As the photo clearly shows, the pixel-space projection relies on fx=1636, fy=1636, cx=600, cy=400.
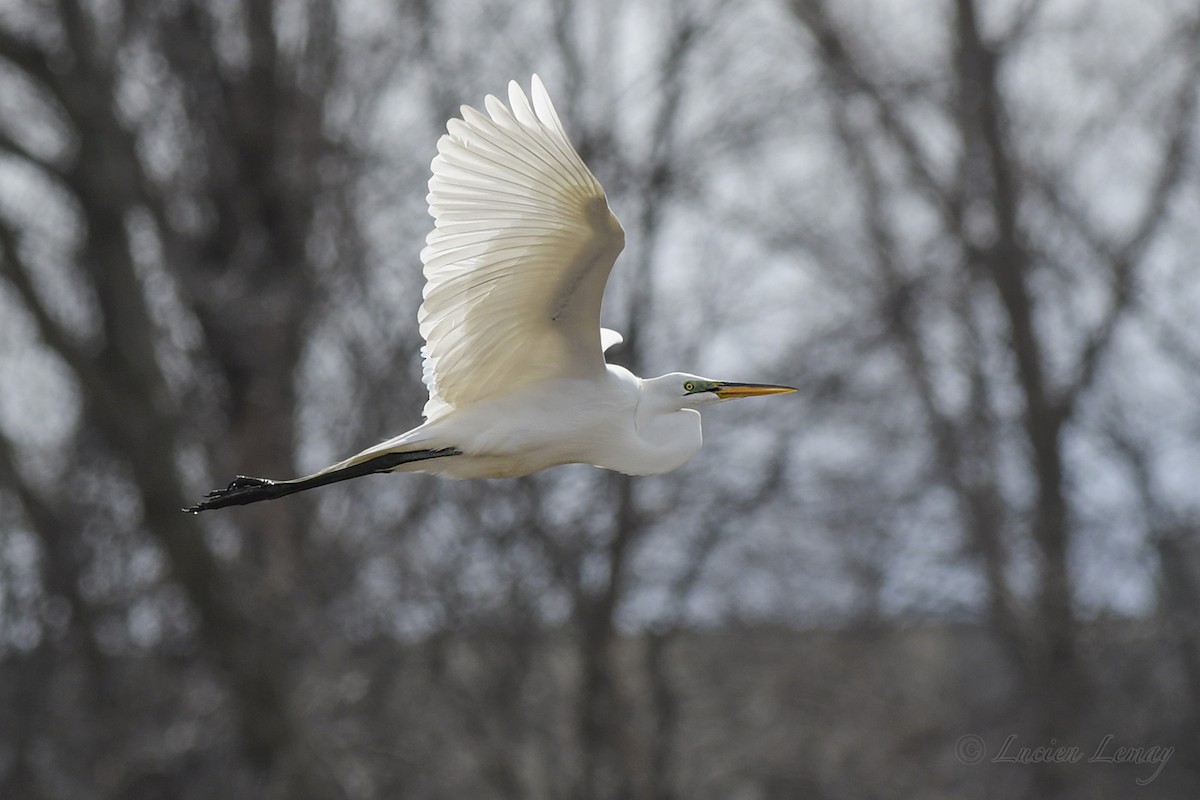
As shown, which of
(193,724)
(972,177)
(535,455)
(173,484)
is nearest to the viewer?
(535,455)

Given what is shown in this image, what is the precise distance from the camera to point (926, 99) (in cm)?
1642

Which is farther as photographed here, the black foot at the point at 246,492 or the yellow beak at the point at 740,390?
the yellow beak at the point at 740,390

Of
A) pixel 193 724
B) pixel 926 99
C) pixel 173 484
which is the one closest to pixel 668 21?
pixel 926 99

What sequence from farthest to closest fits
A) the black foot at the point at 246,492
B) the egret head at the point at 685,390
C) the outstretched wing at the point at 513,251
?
the egret head at the point at 685,390 < the black foot at the point at 246,492 < the outstretched wing at the point at 513,251

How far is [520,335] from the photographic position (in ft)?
17.1

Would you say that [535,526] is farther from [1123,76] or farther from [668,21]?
[1123,76]

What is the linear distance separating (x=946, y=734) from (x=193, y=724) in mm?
6769

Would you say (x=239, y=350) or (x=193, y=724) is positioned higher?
(x=239, y=350)

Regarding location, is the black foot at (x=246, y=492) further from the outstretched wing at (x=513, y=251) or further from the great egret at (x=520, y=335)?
the outstretched wing at (x=513, y=251)

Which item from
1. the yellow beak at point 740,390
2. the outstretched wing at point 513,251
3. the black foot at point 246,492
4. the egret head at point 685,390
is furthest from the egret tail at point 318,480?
the yellow beak at point 740,390

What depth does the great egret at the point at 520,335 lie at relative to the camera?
15.4 feet

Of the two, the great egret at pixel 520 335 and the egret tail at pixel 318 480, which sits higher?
the great egret at pixel 520 335

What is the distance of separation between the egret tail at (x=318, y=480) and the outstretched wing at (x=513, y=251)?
0.27m

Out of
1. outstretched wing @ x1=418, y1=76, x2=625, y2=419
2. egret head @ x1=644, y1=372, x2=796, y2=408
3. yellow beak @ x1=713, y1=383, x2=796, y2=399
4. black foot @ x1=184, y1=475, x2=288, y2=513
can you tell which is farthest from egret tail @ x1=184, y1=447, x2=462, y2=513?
yellow beak @ x1=713, y1=383, x2=796, y2=399
